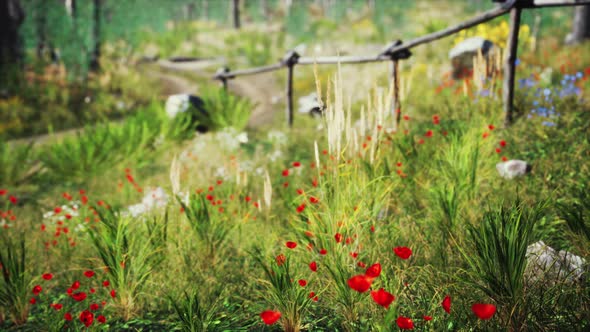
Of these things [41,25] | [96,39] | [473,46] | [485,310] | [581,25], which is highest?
[41,25]

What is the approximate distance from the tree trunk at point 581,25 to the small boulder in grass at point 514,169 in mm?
9234

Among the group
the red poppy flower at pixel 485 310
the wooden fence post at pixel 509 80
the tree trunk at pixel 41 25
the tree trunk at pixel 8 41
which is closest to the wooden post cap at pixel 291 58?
the wooden fence post at pixel 509 80

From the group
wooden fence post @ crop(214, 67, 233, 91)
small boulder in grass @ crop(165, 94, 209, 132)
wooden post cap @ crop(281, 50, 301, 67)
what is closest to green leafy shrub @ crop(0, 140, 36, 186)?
small boulder in grass @ crop(165, 94, 209, 132)

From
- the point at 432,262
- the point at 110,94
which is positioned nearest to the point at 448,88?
the point at 432,262

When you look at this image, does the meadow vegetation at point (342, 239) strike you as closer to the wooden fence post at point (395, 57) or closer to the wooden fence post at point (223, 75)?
the wooden fence post at point (395, 57)

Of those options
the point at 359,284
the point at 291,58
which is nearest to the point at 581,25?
the point at 291,58

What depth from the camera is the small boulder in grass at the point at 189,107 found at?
8055 mm

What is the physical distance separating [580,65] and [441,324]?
8881 millimetres

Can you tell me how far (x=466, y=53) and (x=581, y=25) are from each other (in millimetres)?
4475

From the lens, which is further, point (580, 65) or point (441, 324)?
point (580, 65)

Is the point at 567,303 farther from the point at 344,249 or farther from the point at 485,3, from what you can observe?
the point at 485,3

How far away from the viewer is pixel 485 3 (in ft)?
91.8

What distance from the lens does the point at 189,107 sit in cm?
813

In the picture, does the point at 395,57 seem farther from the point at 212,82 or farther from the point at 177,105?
the point at 212,82
